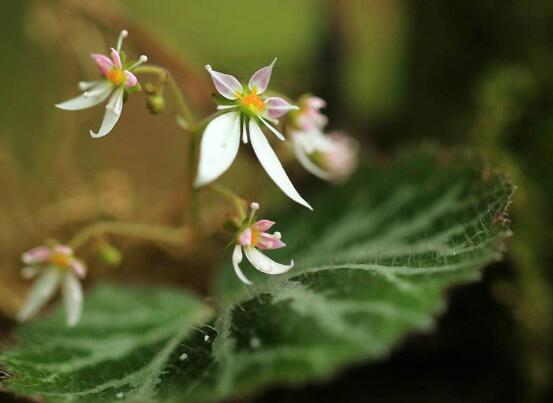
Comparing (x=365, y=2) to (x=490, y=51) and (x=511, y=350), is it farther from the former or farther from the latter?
(x=511, y=350)

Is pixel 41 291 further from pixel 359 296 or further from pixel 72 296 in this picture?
pixel 359 296

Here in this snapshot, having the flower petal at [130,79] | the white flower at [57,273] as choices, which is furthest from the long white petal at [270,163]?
the white flower at [57,273]

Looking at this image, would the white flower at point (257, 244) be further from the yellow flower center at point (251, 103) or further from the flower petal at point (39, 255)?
the flower petal at point (39, 255)

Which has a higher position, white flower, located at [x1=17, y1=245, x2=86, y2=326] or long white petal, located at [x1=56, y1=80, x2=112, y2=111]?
long white petal, located at [x1=56, y1=80, x2=112, y2=111]

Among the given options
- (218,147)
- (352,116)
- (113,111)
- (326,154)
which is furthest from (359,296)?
(352,116)

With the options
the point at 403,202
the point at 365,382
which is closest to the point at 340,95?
the point at 403,202

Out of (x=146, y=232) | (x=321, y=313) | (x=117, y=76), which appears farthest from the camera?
(x=146, y=232)

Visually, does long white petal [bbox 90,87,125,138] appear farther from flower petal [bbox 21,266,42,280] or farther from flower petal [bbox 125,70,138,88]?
flower petal [bbox 21,266,42,280]

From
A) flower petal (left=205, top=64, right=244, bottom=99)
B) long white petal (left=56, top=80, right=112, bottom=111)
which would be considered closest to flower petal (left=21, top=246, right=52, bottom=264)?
long white petal (left=56, top=80, right=112, bottom=111)
